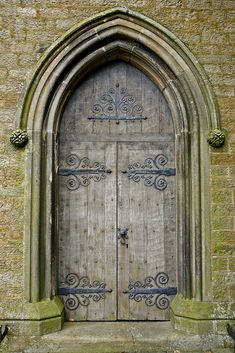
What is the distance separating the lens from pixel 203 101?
15.2 ft

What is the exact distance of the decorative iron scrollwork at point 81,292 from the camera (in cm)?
467

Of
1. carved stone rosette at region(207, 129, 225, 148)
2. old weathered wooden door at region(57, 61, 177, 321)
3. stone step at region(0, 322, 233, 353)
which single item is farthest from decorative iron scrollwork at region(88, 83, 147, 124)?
stone step at region(0, 322, 233, 353)

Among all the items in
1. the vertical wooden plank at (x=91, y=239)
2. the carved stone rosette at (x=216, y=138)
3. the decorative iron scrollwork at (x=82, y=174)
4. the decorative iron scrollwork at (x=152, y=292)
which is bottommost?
the decorative iron scrollwork at (x=152, y=292)

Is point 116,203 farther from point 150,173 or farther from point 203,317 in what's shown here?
point 203,317

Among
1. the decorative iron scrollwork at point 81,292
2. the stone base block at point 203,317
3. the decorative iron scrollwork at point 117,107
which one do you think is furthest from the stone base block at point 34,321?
the decorative iron scrollwork at point 117,107

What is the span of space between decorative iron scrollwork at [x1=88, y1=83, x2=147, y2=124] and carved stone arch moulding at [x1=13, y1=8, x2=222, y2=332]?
14.2 inches

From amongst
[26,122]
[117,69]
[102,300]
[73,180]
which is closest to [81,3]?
[117,69]

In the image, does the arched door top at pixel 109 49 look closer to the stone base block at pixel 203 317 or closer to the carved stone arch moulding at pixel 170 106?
the carved stone arch moulding at pixel 170 106

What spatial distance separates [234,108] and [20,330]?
127 inches

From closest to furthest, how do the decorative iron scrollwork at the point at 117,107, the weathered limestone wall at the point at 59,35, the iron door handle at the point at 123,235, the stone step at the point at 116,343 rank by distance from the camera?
the stone step at the point at 116,343 < the weathered limestone wall at the point at 59,35 < the iron door handle at the point at 123,235 < the decorative iron scrollwork at the point at 117,107

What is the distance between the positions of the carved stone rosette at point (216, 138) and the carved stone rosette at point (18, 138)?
6.39ft

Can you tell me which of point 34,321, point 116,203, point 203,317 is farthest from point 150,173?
point 34,321

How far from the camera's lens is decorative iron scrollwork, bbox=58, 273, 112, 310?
4.67 meters

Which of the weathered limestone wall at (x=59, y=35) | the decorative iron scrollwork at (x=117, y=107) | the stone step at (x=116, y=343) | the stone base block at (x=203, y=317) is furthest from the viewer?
the decorative iron scrollwork at (x=117, y=107)
